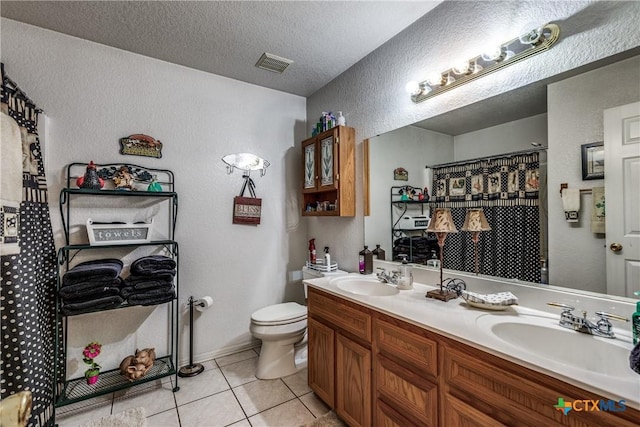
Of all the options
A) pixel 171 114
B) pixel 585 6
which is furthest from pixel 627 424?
pixel 171 114

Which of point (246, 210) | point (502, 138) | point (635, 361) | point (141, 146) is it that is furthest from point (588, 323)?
point (141, 146)

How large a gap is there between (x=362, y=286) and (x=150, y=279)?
1.50 metres

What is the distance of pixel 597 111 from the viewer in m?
1.15

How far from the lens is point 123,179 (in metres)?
2.03

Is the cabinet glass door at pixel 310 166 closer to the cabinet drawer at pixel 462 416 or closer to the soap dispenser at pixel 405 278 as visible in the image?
the soap dispenser at pixel 405 278

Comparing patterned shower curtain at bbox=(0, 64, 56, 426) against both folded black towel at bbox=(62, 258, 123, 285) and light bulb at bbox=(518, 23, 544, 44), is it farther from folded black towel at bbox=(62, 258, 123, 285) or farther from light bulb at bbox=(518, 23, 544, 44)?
light bulb at bbox=(518, 23, 544, 44)

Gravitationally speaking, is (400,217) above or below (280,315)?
above

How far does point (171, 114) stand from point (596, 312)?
2.90 meters

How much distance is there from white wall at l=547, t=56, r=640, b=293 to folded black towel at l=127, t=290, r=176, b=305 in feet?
7.51

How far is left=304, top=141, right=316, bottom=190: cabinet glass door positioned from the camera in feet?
8.44

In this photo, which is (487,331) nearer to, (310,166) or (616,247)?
(616,247)

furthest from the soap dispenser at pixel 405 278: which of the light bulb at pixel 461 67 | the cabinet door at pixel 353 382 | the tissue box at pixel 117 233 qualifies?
the tissue box at pixel 117 233

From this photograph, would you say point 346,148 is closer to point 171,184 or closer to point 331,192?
point 331,192

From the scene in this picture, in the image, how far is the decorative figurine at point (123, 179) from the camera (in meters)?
2.02
